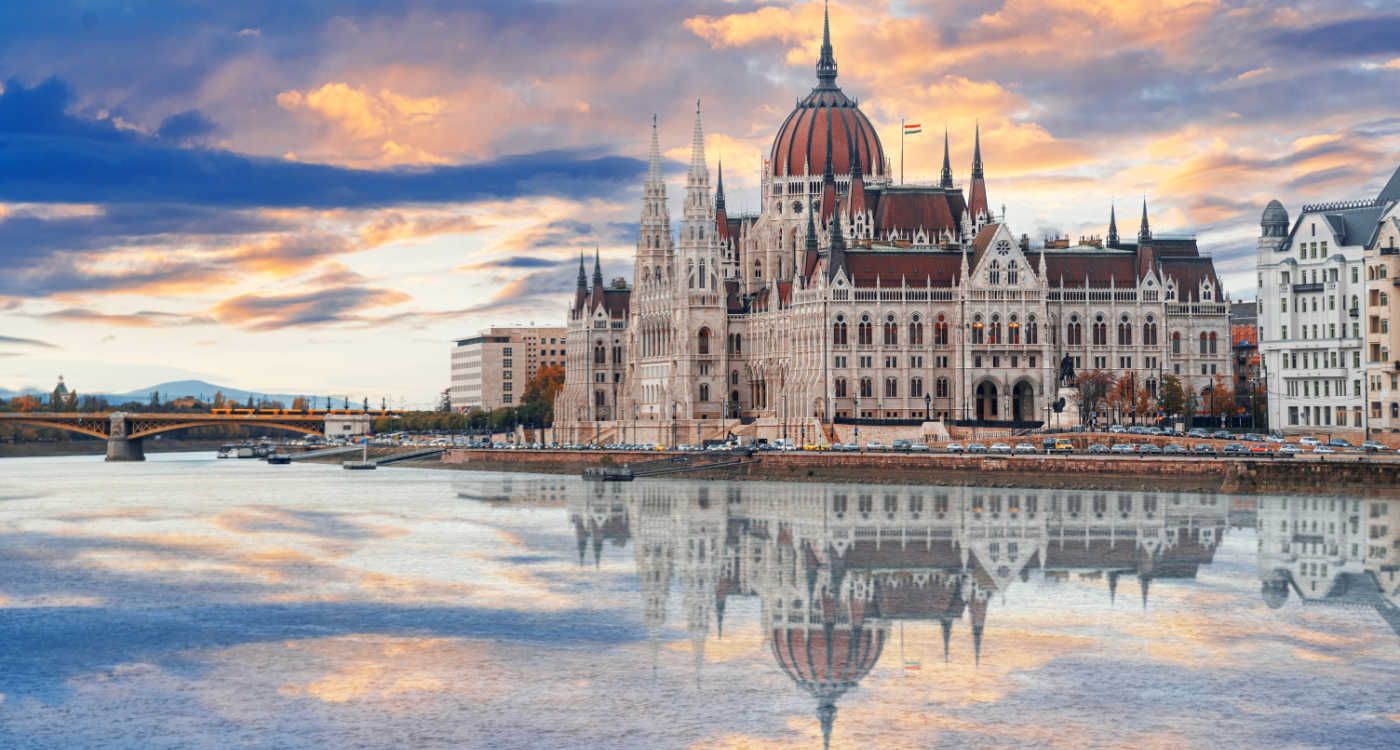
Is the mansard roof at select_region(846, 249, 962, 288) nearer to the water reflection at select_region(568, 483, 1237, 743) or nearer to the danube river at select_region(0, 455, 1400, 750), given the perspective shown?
the water reflection at select_region(568, 483, 1237, 743)

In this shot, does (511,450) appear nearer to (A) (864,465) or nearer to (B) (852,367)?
(B) (852,367)

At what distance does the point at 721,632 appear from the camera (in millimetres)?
47625

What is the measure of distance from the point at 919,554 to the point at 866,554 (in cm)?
202

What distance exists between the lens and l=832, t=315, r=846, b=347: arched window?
16025cm

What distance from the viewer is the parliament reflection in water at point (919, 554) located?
1918 inches

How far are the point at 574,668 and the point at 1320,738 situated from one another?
672 inches

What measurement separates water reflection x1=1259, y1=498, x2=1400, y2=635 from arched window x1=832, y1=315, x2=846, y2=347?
7229 cm

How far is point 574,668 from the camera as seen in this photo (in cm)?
4247

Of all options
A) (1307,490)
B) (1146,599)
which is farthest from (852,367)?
(1146,599)

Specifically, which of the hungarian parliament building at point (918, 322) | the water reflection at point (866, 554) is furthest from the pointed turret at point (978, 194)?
the water reflection at point (866, 554)

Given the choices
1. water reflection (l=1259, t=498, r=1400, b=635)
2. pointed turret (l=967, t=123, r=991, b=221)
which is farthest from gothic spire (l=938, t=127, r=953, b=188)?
water reflection (l=1259, t=498, r=1400, b=635)

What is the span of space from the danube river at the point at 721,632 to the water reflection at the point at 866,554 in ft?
0.77

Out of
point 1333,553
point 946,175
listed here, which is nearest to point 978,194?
point 946,175

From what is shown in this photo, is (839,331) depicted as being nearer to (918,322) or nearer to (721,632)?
(918,322)
